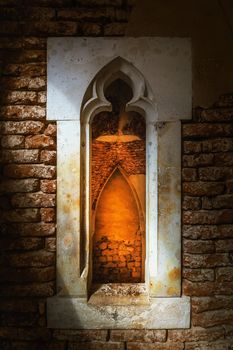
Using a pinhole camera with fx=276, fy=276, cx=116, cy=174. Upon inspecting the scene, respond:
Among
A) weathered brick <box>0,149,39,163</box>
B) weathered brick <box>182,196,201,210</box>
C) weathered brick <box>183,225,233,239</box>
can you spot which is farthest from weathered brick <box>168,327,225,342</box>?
weathered brick <box>0,149,39,163</box>

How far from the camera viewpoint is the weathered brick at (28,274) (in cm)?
213

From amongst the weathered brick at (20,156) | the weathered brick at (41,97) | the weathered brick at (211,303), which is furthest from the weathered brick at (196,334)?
the weathered brick at (41,97)

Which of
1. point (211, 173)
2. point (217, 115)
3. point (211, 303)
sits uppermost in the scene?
point (217, 115)

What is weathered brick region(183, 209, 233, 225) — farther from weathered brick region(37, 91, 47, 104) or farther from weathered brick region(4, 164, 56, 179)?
weathered brick region(37, 91, 47, 104)

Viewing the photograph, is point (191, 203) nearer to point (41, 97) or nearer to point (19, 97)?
point (41, 97)

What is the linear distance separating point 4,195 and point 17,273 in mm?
611

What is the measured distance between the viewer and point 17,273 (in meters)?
2.13

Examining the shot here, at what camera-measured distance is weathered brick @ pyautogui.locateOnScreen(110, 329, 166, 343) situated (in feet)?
7.06

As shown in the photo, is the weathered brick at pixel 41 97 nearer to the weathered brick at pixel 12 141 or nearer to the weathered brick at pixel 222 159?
the weathered brick at pixel 12 141

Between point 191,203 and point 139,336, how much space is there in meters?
1.11

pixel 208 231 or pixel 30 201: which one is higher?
pixel 30 201

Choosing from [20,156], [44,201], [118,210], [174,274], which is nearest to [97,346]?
[174,274]

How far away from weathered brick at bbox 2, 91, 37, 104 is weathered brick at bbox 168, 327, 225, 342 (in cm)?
210

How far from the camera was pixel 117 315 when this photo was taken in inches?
84.7
